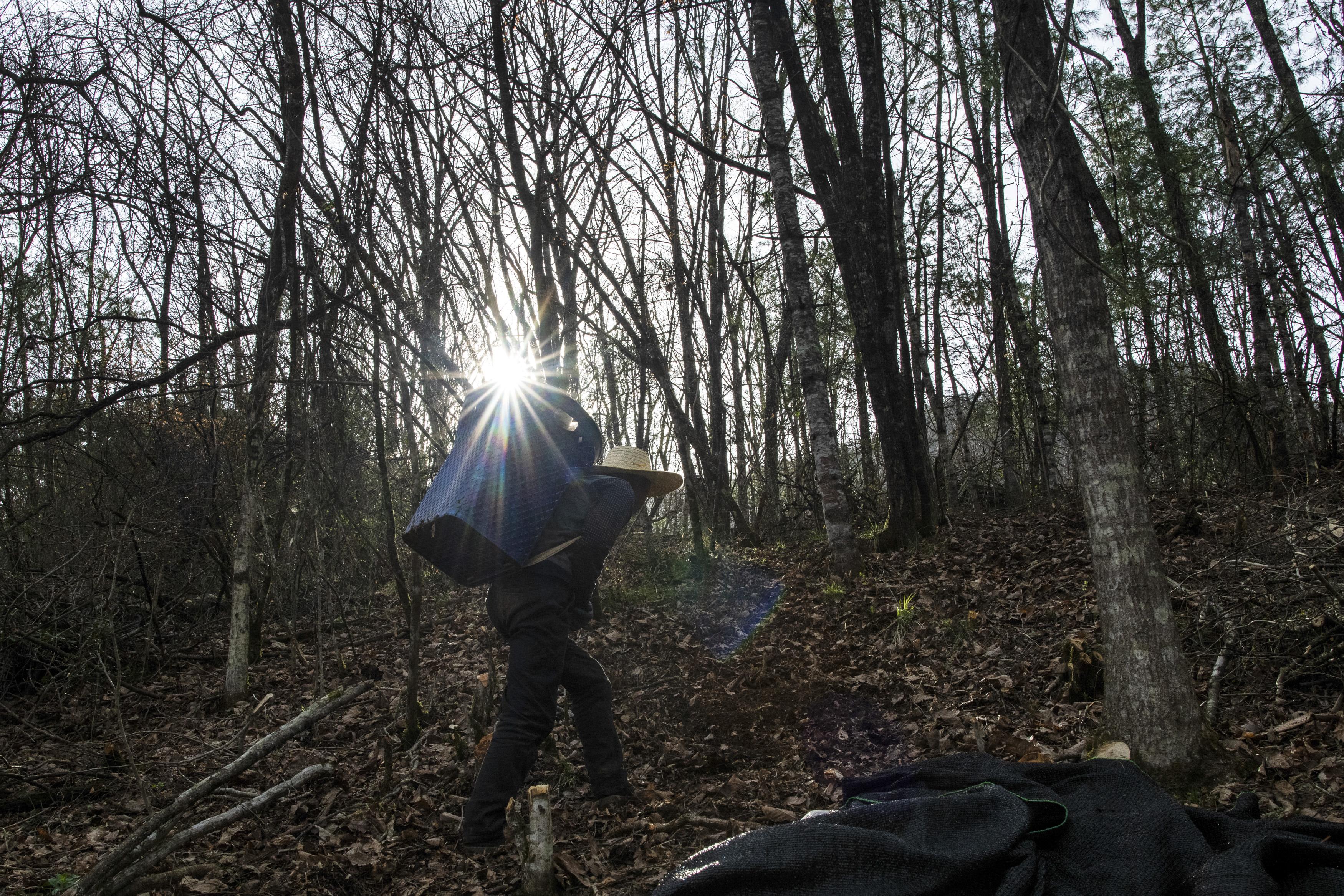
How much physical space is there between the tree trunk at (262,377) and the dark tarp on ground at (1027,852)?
5.30 metres

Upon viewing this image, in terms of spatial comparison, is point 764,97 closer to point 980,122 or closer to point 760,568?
point 760,568

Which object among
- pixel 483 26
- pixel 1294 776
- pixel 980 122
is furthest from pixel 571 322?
pixel 980 122

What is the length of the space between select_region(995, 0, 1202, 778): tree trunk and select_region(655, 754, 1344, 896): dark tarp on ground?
941mm

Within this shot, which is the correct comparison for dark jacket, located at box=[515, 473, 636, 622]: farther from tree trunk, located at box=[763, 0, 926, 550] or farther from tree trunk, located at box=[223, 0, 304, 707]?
tree trunk, located at box=[763, 0, 926, 550]

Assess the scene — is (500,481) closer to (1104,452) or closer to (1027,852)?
(1027,852)

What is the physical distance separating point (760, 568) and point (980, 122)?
10968 mm

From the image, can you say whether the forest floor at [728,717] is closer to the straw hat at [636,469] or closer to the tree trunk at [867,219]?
the tree trunk at [867,219]

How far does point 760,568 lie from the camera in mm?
9289

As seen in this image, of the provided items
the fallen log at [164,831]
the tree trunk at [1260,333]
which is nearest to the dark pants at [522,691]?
the fallen log at [164,831]

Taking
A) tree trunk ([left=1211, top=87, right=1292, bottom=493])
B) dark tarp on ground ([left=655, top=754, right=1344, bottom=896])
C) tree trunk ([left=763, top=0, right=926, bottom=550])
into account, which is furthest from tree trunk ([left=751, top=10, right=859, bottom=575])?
tree trunk ([left=1211, top=87, right=1292, bottom=493])

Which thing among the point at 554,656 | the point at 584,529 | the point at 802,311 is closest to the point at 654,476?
the point at 584,529

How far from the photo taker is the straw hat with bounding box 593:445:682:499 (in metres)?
4.12

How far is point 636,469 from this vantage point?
4.15m

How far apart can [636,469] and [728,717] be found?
209 centimetres
